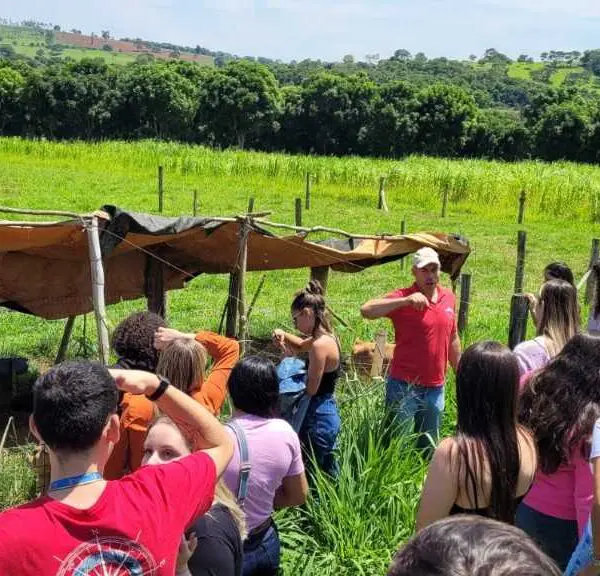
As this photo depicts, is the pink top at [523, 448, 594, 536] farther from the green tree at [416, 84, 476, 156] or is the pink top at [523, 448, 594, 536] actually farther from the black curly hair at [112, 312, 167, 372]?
the green tree at [416, 84, 476, 156]

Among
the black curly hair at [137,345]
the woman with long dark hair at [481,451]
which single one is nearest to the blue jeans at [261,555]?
the woman with long dark hair at [481,451]

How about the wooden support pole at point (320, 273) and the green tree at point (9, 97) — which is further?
the green tree at point (9, 97)

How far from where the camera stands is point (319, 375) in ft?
15.6

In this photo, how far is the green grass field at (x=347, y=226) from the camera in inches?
191

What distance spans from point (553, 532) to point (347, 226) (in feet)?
56.9

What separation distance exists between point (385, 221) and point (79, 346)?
13.0 m

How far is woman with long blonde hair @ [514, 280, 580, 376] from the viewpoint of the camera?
4.37 m

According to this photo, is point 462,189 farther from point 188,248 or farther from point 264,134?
point 264,134

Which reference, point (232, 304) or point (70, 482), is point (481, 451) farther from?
point (232, 304)

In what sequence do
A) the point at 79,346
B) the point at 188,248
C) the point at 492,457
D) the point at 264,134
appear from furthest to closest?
the point at 264,134, the point at 79,346, the point at 188,248, the point at 492,457

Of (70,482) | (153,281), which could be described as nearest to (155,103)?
(153,281)

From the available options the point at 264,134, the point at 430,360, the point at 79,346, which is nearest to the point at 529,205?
the point at 79,346

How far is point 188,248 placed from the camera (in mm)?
7848

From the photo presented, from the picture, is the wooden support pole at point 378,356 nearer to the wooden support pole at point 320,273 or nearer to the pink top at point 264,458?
the wooden support pole at point 320,273
